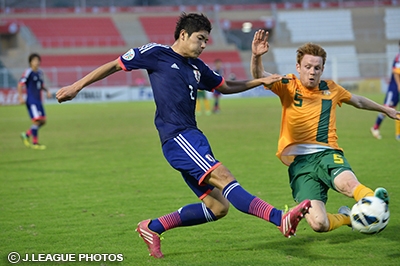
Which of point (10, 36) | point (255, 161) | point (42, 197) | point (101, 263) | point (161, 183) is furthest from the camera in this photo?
point (10, 36)

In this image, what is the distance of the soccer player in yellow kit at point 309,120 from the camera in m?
5.45

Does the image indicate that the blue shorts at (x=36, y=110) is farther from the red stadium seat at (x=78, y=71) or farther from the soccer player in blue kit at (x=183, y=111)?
the red stadium seat at (x=78, y=71)

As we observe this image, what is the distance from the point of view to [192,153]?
486 centimetres

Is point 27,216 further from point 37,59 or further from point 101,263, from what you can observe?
point 37,59

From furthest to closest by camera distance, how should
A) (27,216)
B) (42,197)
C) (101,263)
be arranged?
(42,197), (27,216), (101,263)

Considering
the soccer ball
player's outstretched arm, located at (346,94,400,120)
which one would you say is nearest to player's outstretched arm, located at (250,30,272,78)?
player's outstretched arm, located at (346,94,400,120)

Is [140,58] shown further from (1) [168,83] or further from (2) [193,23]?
(2) [193,23]

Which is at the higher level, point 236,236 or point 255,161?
point 236,236

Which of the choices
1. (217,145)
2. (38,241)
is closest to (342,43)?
(217,145)

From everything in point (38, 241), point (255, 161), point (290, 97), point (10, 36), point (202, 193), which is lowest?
point (10, 36)

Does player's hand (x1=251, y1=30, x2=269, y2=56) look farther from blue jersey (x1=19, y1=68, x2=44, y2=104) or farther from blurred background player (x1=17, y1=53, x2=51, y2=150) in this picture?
blue jersey (x1=19, y1=68, x2=44, y2=104)

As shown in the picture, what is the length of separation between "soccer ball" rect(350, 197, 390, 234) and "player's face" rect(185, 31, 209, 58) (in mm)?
1858

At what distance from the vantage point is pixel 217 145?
546 inches

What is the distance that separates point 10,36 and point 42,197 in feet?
144
